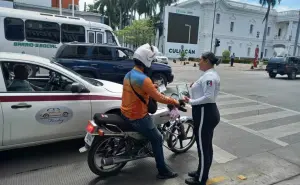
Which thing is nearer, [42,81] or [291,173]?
[291,173]

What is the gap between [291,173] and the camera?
13.5 feet

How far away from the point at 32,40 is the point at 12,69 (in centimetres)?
940

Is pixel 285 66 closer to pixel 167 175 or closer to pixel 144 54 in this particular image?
pixel 167 175

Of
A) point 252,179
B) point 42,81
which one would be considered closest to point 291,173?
point 252,179

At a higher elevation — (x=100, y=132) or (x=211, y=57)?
(x=211, y=57)

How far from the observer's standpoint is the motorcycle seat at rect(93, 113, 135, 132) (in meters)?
3.44

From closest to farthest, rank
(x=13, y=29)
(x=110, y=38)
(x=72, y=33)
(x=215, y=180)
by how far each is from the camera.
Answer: (x=215, y=180)
(x=13, y=29)
(x=72, y=33)
(x=110, y=38)

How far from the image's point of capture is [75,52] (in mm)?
9133

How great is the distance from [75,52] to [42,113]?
5717 millimetres

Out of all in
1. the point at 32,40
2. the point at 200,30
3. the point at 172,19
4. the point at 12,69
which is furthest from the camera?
the point at 200,30

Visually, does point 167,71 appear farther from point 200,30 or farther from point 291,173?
point 200,30

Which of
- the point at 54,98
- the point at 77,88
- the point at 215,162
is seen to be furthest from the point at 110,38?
the point at 215,162

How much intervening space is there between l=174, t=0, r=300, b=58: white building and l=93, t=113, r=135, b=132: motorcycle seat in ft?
152

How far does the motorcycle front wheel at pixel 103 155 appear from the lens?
3.47 m
